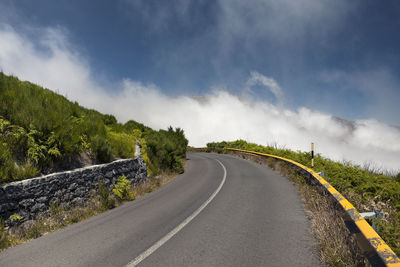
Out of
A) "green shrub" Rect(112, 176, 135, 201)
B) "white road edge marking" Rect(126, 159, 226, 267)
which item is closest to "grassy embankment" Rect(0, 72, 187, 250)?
"green shrub" Rect(112, 176, 135, 201)

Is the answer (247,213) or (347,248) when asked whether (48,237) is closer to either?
(247,213)

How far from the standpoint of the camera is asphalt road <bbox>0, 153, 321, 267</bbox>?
3.82 metres

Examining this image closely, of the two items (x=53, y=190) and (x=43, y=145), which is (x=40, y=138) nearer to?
(x=43, y=145)

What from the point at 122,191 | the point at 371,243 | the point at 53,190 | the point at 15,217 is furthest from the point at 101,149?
the point at 371,243

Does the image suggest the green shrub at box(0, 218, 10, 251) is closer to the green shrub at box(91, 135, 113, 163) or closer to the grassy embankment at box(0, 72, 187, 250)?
the grassy embankment at box(0, 72, 187, 250)

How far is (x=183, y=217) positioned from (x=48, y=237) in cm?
344

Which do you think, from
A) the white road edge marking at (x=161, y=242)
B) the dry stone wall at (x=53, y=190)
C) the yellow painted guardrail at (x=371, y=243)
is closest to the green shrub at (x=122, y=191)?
the dry stone wall at (x=53, y=190)

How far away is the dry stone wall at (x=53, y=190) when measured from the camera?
5.12m

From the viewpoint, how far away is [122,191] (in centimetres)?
880

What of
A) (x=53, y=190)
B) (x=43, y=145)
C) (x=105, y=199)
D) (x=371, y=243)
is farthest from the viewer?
(x=105, y=199)

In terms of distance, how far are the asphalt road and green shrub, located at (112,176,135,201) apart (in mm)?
1178

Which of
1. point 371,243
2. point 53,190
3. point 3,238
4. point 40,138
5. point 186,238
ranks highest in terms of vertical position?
point 40,138

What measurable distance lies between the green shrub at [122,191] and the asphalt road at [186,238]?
1.18 metres

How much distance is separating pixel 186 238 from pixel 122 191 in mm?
5069
